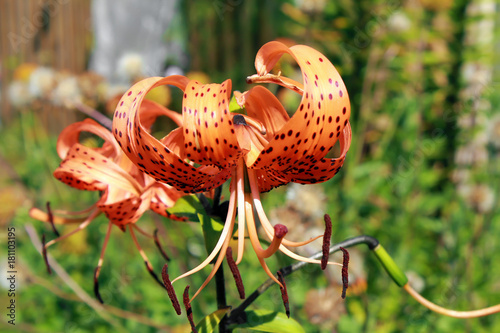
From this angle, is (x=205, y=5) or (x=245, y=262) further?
(x=205, y=5)

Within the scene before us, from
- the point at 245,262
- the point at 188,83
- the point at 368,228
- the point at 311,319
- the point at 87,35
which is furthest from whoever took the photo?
the point at 87,35

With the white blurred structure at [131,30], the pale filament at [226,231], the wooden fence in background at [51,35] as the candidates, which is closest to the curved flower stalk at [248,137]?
the pale filament at [226,231]

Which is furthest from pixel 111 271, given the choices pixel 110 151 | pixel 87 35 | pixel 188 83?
pixel 87 35

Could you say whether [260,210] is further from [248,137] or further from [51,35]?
[51,35]

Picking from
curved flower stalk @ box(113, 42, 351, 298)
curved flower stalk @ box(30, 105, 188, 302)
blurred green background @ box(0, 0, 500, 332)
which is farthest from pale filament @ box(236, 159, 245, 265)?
blurred green background @ box(0, 0, 500, 332)

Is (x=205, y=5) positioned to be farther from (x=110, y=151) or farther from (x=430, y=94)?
(x=110, y=151)

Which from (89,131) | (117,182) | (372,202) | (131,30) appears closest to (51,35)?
(131,30)
